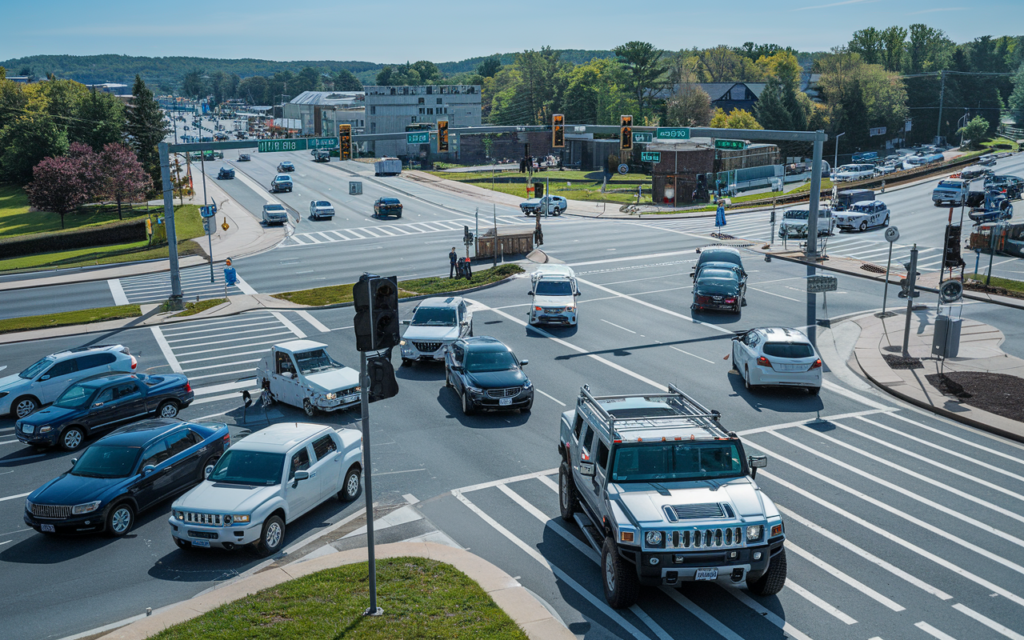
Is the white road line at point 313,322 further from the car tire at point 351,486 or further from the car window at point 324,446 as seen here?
the car window at point 324,446

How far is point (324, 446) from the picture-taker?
15.6 meters

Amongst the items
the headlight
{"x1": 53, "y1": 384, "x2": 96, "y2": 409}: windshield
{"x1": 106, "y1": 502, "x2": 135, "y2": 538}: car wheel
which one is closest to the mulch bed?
{"x1": 106, "y1": 502, "x2": 135, "y2": 538}: car wheel

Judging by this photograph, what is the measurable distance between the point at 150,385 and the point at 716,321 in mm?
20564

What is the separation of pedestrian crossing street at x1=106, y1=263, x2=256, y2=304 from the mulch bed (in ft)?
99.7

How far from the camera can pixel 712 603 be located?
1134 centimetres

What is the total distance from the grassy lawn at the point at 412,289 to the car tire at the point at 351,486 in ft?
65.2

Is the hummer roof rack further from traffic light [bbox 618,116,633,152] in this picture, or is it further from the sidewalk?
traffic light [bbox 618,116,633,152]

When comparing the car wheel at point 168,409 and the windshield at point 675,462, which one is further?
the car wheel at point 168,409

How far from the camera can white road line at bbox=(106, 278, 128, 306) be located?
131ft

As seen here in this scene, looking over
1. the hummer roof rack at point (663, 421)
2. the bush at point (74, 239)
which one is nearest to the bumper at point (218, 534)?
the hummer roof rack at point (663, 421)

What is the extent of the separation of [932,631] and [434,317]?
19.0 m

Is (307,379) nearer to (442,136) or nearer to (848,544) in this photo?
(848,544)

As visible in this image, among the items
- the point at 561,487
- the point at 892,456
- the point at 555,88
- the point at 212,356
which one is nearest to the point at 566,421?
the point at 561,487

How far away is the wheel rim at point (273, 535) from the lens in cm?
1372
